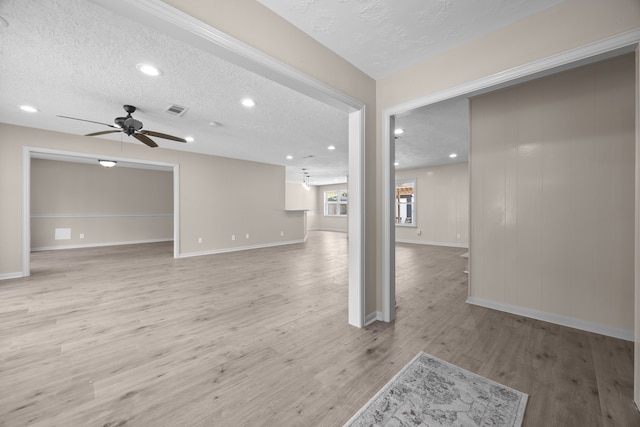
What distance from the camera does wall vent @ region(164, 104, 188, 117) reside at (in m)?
3.32

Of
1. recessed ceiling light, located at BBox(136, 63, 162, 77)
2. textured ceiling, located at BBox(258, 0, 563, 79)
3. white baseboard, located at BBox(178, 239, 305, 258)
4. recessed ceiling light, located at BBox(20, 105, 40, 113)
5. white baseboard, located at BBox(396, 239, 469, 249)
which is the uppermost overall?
recessed ceiling light, located at BBox(20, 105, 40, 113)

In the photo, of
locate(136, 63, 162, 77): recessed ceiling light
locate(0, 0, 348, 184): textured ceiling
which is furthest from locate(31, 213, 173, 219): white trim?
locate(136, 63, 162, 77): recessed ceiling light

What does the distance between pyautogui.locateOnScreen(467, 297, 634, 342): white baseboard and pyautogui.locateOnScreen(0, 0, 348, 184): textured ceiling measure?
10.3 feet

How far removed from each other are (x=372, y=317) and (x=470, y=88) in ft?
7.36

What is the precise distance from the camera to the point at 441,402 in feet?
4.67

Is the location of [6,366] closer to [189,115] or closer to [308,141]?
[189,115]

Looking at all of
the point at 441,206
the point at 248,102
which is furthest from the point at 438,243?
the point at 248,102

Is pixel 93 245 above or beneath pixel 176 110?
beneath

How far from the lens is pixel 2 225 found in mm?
3986

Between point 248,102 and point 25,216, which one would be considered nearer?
point 248,102

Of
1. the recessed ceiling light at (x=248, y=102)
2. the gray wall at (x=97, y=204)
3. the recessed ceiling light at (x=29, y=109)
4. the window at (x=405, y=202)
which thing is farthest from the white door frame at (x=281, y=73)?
the gray wall at (x=97, y=204)

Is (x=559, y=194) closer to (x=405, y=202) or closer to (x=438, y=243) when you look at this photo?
(x=438, y=243)

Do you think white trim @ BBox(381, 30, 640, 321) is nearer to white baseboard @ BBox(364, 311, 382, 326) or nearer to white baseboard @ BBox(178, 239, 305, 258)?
white baseboard @ BBox(364, 311, 382, 326)

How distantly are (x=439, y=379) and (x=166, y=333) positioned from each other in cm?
231
